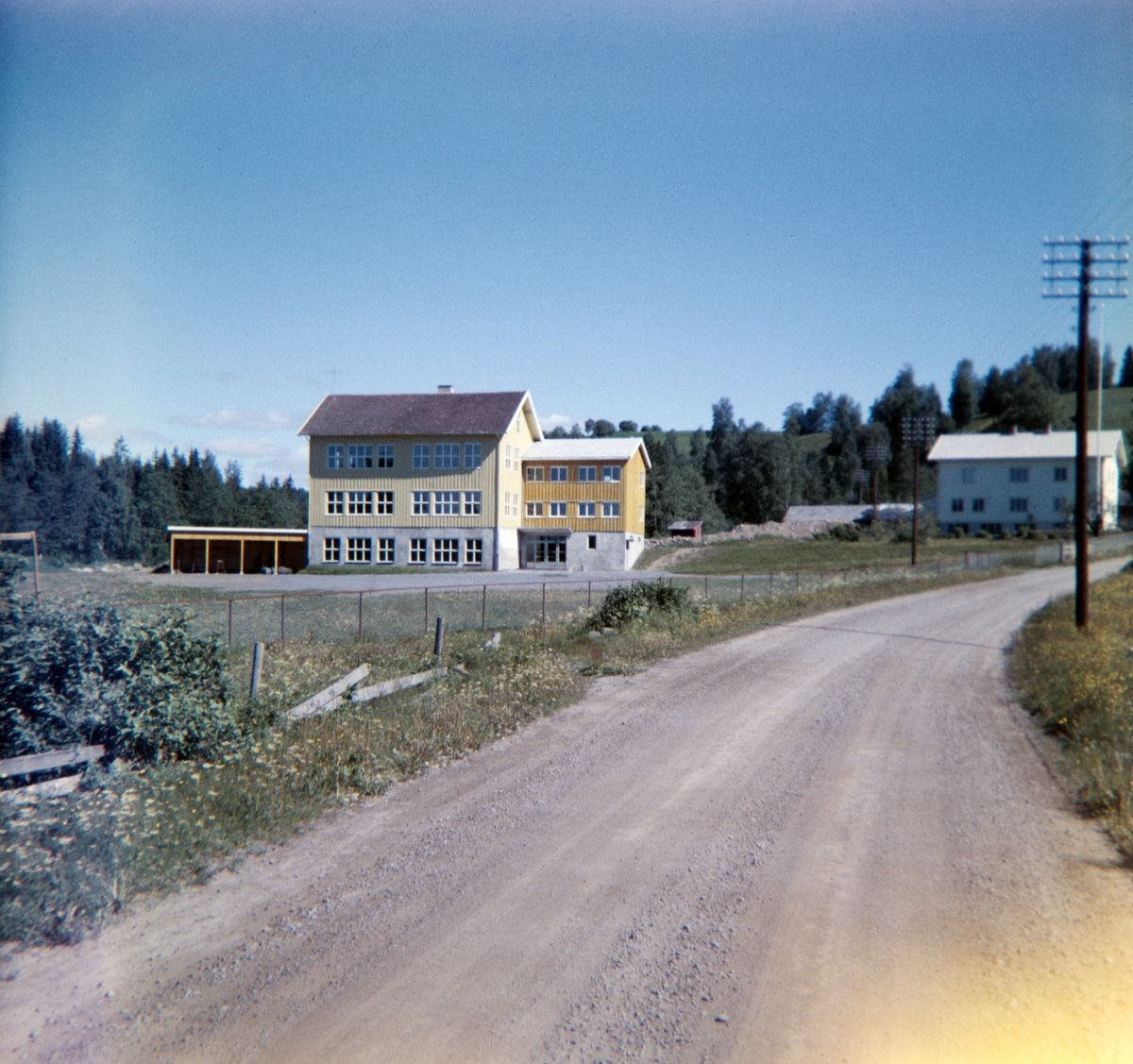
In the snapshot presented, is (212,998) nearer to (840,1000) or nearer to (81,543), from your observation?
(840,1000)

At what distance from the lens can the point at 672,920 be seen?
5.01m

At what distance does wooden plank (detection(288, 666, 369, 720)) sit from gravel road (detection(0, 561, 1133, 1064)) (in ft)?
5.29

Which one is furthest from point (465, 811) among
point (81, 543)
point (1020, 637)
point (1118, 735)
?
point (1020, 637)

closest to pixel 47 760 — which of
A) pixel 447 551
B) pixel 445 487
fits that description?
pixel 447 551

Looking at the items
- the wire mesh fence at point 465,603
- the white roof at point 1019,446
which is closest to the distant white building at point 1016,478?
the white roof at point 1019,446

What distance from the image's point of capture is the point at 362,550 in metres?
48.2

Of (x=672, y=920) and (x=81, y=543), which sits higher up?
(x=81, y=543)

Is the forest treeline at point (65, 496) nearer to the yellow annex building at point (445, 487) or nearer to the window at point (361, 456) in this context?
the yellow annex building at point (445, 487)

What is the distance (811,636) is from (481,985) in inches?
657

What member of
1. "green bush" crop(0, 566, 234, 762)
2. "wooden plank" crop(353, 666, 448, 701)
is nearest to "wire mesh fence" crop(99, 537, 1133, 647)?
"wooden plank" crop(353, 666, 448, 701)

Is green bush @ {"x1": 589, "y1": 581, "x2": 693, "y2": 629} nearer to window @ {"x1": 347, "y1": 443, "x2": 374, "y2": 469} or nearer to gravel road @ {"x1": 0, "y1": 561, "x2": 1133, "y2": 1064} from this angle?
gravel road @ {"x1": 0, "y1": 561, "x2": 1133, "y2": 1064}

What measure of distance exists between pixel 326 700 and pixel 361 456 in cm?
4151

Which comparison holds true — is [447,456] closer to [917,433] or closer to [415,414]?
[415,414]

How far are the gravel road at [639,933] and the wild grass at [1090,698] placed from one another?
0.35 metres
